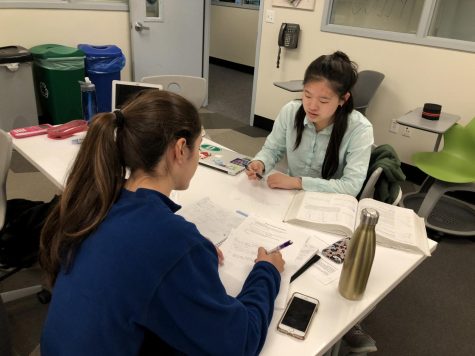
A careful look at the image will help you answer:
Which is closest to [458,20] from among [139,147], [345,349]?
[345,349]

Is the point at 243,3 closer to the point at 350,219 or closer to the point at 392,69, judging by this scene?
the point at 392,69

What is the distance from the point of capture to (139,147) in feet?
2.80

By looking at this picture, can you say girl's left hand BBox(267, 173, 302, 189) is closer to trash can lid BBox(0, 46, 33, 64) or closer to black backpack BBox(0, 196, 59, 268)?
black backpack BBox(0, 196, 59, 268)

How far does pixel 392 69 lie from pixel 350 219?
7.60 ft

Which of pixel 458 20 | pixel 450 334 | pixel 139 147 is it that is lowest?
pixel 450 334

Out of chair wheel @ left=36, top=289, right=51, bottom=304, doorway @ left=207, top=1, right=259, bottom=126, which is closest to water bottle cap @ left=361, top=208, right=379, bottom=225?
chair wheel @ left=36, top=289, right=51, bottom=304

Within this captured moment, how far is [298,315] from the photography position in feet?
3.15

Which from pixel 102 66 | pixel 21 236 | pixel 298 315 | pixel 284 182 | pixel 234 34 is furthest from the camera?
pixel 234 34

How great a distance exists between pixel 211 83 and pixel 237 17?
1305 mm

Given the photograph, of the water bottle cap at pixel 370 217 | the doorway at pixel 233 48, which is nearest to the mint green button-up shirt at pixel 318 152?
the water bottle cap at pixel 370 217

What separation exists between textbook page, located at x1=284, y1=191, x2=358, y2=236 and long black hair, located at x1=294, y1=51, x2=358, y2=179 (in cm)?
29

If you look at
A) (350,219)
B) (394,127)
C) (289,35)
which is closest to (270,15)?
(289,35)

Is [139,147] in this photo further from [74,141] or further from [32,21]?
[32,21]

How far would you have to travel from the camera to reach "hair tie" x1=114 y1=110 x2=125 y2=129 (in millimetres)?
849
